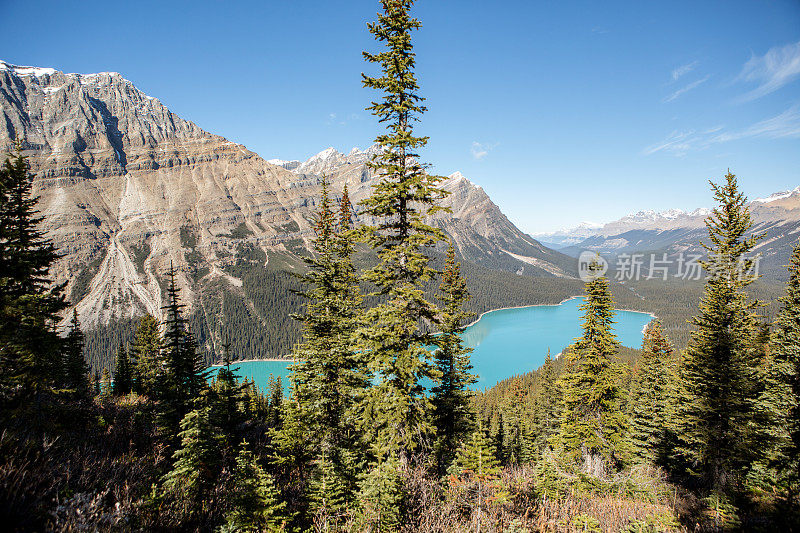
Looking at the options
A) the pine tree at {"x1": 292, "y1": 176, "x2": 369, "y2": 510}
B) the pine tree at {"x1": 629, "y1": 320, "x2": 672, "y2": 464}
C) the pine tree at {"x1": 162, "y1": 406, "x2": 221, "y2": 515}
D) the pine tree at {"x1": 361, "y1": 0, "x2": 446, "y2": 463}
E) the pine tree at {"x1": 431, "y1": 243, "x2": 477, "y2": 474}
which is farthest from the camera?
the pine tree at {"x1": 629, "y1": 320, "x2": 672, "y2": 464}

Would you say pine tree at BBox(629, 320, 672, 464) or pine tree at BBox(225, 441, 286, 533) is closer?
pine tree at BBox(225, 441, 286, 533)

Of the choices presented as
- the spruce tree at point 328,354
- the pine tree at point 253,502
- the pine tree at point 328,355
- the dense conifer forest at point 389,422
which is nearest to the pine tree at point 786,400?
the dense conifer forest at point 389,422

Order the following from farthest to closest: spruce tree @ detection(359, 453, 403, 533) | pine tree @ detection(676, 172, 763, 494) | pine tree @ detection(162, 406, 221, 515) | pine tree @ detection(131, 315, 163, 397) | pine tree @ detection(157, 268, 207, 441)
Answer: pine tree @ detection(131, 315, 163, 397) < pine tree @ detection(157, 268, 207, 441) < pine tree @ detection(676, 172, 763, 494) < pine tree @ detection(162, 406, 221, 515) < spruce tree @ detection(359, 453, 403, 533)

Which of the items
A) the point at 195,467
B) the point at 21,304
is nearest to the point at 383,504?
the point at 195,467

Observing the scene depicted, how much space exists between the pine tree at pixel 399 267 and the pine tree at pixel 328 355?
10.5ft

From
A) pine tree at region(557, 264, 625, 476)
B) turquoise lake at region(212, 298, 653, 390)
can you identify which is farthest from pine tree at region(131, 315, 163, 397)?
turquoise lake at region(212, 298, 653, 390)

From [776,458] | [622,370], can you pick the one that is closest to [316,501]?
[622,370]

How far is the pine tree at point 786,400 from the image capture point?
13906mm

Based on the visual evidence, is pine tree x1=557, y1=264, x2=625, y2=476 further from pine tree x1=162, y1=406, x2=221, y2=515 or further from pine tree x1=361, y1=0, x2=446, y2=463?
pine tree x1=162, y1=406, x2=221, y2=515

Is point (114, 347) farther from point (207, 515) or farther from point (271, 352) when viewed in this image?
point (207, 515)

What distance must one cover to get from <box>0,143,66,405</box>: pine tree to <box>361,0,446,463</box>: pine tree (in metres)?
13.9

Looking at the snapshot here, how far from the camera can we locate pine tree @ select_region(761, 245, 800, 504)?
45.6 feet

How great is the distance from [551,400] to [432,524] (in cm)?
4139

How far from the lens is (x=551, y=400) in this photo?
41188mm
